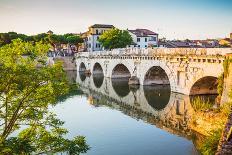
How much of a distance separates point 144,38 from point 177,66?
221 feet

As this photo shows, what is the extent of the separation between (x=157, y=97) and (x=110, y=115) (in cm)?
1074

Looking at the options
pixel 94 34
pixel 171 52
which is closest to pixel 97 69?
pixel 94 34

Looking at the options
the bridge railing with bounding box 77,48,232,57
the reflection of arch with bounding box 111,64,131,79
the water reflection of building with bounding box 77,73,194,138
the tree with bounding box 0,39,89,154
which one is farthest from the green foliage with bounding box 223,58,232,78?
the reflection of arch with bounding box 111,64,131,79

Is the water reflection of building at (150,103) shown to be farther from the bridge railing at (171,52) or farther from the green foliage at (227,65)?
the green foliage at (227,65)

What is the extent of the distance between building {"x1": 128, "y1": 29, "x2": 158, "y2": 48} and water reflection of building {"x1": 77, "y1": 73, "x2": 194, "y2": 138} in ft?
156

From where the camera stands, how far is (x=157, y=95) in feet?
163

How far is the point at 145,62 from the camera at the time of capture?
187ft

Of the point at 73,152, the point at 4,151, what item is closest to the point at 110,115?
the point at 73,152

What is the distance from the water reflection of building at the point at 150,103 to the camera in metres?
34.5

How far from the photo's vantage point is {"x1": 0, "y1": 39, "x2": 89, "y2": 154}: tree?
15.3m

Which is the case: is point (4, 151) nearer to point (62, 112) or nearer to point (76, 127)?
point (76, 127)

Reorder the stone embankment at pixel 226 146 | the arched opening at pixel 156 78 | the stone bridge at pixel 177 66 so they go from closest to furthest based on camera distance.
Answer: the stone embankment at pixel 226 146 < the stone bridge at pixel 177 66 < the arched opening at pixel 156 78

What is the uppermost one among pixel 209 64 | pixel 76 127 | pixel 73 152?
pixel 209 64

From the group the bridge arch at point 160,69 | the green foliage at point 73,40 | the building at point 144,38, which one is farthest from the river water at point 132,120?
the green foliage at point 73,40
